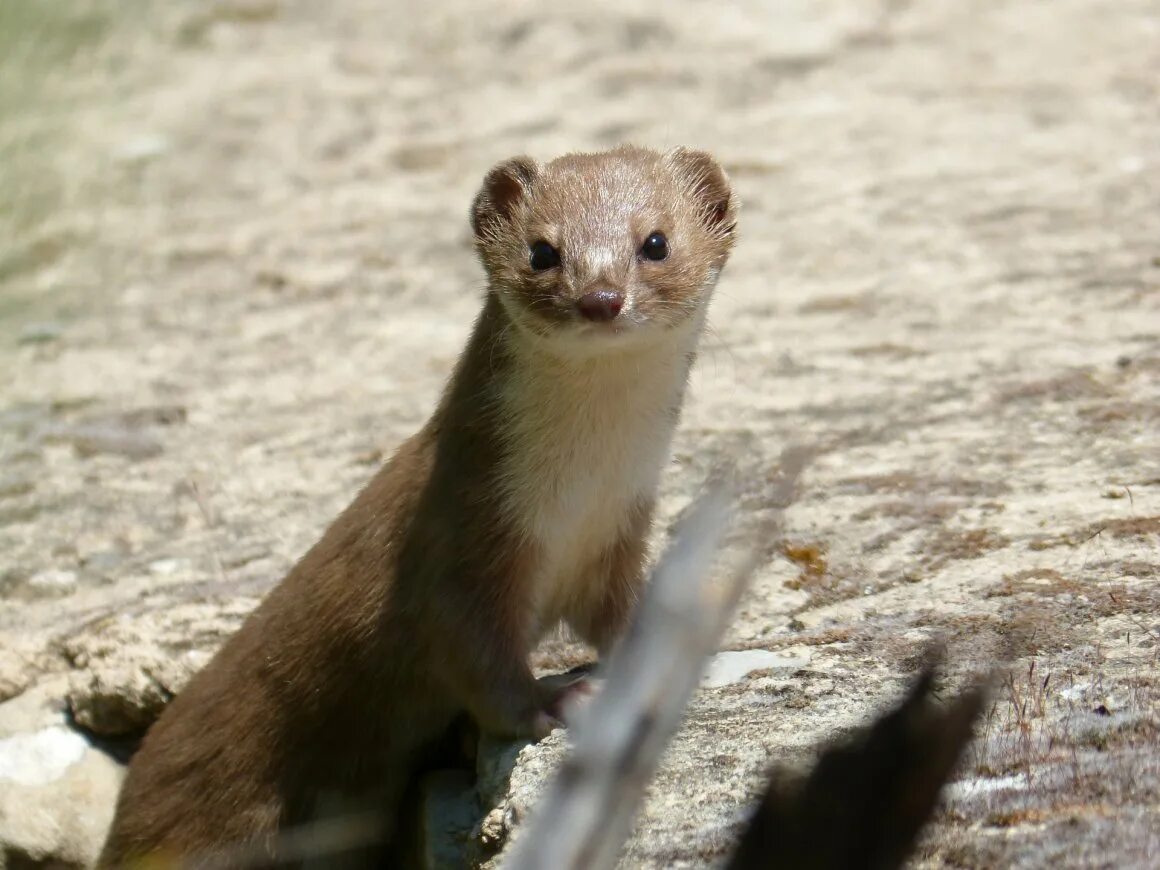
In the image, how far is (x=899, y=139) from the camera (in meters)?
8.23

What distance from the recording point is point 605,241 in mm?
4098

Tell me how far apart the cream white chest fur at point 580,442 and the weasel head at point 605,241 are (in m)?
0.09

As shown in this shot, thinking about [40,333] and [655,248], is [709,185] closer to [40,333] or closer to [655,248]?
[655,248]

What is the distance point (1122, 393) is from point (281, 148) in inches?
203

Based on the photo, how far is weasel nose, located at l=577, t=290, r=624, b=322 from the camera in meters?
3.79

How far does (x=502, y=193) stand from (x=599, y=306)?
905 millimetres

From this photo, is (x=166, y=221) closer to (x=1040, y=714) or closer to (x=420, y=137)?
(x=420, y=137)

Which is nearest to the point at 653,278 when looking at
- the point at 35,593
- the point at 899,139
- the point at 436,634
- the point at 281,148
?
the point at 436,634

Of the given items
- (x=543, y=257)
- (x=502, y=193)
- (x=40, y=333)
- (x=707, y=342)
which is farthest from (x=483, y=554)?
(x=40, y=333)

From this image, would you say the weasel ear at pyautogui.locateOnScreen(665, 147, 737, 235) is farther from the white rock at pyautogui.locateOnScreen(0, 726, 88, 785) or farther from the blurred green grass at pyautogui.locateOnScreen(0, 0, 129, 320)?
the white rock at pyautogui.locateOnScreen(0, 726, 88, 785)

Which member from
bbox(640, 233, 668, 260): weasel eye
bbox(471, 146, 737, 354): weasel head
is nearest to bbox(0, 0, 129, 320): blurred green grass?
bbox(471, 146, 737, 354): weasel head

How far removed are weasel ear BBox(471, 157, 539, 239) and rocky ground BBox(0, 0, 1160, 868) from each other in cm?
123

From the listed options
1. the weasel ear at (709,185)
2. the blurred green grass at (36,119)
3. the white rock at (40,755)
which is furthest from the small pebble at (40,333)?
the weasel ear at (709,185)

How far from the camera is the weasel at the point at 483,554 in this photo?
3.95 m
